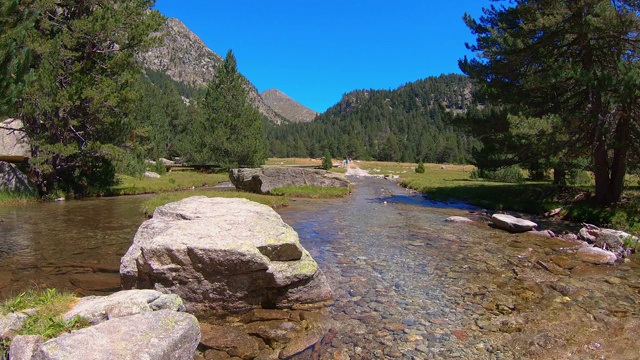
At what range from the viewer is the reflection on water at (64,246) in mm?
8250

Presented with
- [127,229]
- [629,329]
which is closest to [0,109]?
[127,229]

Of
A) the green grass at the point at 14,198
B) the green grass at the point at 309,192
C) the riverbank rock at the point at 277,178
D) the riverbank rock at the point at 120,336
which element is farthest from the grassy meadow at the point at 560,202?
the green grass at the point at 14,198

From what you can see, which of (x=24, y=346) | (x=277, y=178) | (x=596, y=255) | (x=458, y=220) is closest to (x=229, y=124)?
(x=277, y=178)

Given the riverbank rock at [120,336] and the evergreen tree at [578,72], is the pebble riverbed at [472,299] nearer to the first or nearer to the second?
the riverbank rock at [120,336]

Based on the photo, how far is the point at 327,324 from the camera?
6648mm

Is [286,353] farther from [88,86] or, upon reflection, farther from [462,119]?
[88,86]

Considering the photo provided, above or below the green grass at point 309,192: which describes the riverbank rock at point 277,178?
above

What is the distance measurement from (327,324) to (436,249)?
21.2ft

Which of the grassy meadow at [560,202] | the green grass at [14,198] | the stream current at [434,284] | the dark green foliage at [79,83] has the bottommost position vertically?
the green grass at [14,198]

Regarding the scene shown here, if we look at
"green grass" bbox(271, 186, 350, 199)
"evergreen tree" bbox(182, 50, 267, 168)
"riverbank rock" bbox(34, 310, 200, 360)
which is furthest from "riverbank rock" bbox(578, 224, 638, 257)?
"evergreen tree" bbox(182, 50, 267, 168)

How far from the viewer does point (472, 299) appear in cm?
787

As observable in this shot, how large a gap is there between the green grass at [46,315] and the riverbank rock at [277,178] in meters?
23.2

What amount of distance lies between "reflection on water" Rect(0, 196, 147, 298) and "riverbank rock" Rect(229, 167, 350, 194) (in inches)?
430

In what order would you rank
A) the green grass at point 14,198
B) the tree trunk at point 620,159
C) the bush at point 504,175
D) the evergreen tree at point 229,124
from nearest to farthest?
the tree trunk at point 620,159 → the green grass at point 14,198 → the bush at point 504,175 → the evergreen tree at point 229,124
